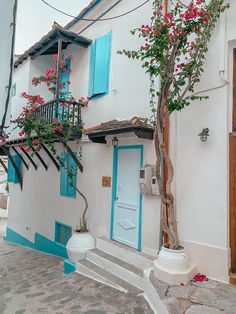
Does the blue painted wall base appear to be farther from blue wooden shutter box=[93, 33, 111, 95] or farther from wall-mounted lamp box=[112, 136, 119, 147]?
blue wooden shutter box=[93, 33, 111, 95]

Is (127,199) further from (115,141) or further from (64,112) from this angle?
(64,112)

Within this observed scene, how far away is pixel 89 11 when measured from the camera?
332 inches

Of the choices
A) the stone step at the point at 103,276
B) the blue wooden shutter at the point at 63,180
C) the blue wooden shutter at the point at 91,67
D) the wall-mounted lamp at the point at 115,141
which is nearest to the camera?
the stone step at the point at 103,276

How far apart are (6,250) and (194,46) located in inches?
437

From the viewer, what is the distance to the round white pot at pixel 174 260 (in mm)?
4688

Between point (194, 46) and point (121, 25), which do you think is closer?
point (194, 46)

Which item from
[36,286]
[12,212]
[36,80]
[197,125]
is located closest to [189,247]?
[197,125]

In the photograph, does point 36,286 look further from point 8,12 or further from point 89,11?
point 89,11

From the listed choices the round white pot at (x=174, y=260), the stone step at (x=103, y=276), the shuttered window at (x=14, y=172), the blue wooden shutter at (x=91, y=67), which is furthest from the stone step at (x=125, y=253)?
the shuttered window at (x=14, y=172)

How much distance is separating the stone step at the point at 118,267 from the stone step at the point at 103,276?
0.08 meters

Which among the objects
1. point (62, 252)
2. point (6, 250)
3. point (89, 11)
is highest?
point (89, 11)

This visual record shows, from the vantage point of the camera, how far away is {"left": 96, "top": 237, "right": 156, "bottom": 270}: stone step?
5.77m

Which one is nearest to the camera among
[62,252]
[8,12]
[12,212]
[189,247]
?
[8,12]

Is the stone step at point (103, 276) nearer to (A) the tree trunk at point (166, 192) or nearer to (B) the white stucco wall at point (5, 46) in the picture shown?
(A) the tree trunk at point (166, 192)
